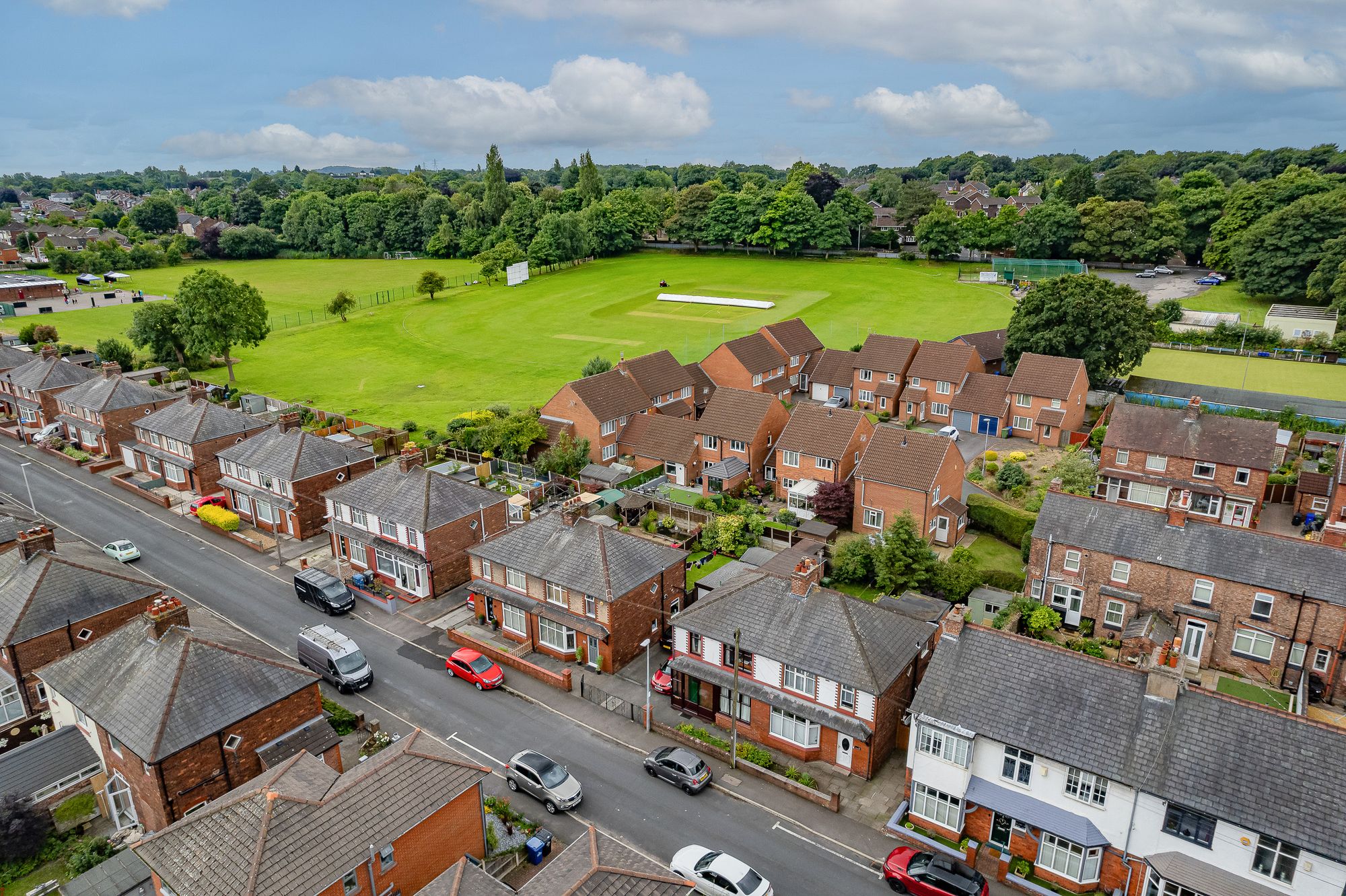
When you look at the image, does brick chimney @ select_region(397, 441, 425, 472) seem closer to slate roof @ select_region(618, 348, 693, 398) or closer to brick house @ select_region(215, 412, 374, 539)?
brick house @ select_region(215, 412, 374, 539)

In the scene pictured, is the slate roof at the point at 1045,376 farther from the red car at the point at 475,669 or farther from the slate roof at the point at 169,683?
the slate roof at the point at 169,683

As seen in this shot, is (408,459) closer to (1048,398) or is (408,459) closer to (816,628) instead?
(816,628)

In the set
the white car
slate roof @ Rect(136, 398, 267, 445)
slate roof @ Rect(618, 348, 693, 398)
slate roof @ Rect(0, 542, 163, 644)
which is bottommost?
the white car

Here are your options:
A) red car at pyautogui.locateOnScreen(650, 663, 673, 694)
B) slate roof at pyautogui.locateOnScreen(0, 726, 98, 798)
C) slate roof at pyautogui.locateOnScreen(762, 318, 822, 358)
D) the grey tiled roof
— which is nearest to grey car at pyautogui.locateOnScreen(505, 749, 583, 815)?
red car at pyautogui.locateOnScreen(650, 663, 673, 694)

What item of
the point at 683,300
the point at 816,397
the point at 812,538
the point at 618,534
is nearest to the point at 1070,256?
the point at 683,300

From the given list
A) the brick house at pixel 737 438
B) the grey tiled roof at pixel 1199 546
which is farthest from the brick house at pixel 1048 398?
the grey tiled roof at pixel 1199 546

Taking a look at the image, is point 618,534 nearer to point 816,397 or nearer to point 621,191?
point 816,397

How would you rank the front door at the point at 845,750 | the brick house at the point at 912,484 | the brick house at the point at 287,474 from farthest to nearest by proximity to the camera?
the brick house at the point at 287,474, the brick house at the point at 912,484, the front door at the point at 845,750
